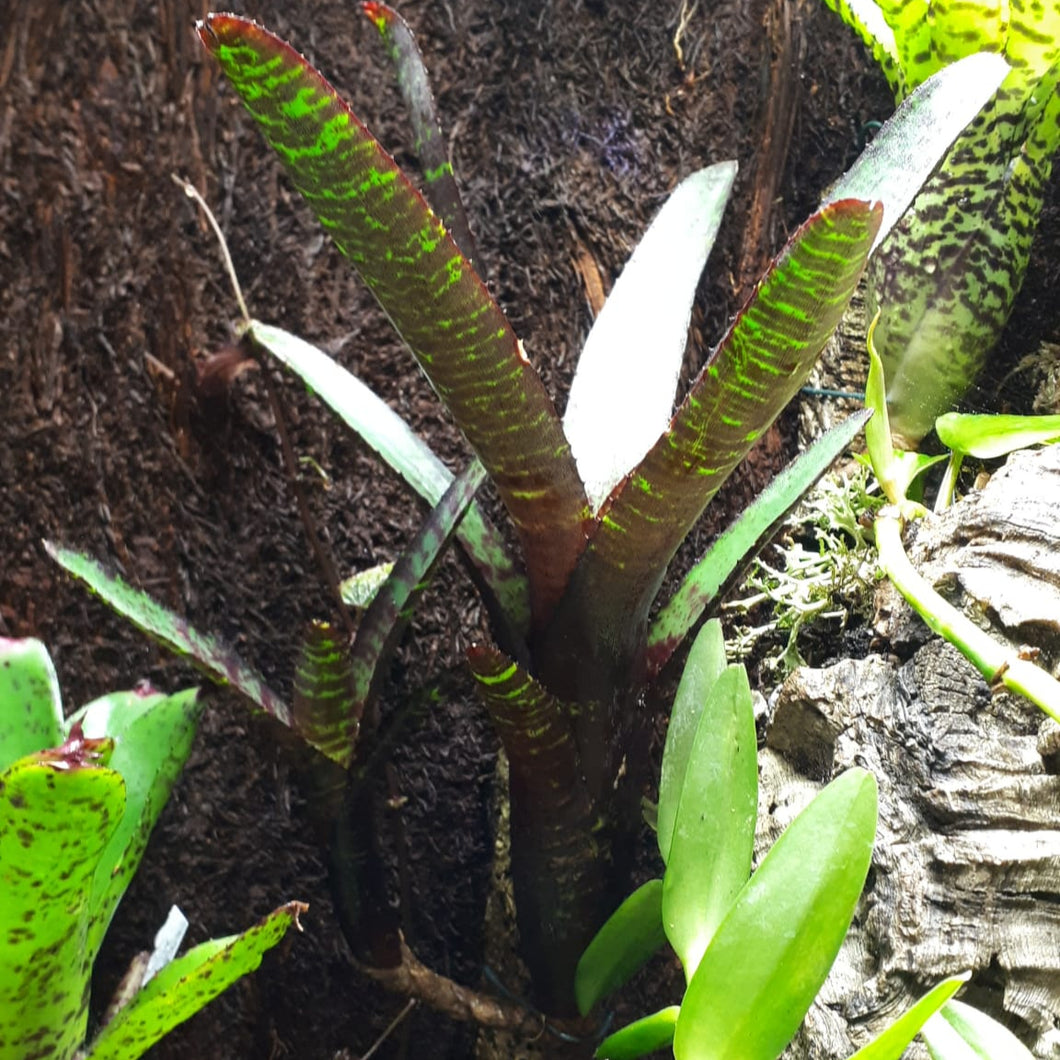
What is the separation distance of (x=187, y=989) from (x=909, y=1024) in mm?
472

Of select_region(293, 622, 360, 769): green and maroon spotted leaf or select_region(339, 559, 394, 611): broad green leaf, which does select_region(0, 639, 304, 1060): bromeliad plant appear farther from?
select_region(339, 559, 394, 611): broad green leaf

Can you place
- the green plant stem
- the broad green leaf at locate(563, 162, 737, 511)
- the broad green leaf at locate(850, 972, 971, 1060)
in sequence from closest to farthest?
the broad green leaf at locate(850, 972, 971, 1060), the green plant stem, the broad green leaf at locate(563, 162, 737, 511)

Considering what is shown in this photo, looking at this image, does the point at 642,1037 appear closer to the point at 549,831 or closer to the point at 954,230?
the point at 549,831

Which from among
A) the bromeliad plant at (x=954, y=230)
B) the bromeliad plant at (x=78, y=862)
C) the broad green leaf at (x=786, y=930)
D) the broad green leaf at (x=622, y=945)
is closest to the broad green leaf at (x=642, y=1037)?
the broad green leaf at (x=622, y=945)

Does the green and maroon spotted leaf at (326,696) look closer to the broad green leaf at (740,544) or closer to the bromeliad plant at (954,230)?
the broad green leaf at (740,544)

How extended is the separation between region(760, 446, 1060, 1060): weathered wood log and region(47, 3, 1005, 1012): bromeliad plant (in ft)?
0.42

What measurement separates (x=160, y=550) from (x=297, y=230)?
1.29 ft

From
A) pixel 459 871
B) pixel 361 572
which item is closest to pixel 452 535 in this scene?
pixel 361 572

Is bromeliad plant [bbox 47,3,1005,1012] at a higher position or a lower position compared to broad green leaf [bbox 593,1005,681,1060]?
higher

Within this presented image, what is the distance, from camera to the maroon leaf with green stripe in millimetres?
518

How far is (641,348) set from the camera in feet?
2.73

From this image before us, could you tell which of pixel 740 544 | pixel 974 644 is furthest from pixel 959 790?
pixel 740 544

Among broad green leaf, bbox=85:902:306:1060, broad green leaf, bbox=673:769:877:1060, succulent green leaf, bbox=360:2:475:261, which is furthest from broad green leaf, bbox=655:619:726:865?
succulent green leaf, bbox=360:2:475:261

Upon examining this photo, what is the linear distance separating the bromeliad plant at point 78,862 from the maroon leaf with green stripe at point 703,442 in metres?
0.29
